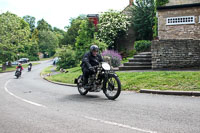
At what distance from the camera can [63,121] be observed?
505 cm

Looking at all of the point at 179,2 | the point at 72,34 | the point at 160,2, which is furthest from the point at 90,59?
the point at 72,34

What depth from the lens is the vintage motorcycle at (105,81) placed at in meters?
7.27

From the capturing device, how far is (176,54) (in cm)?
1411

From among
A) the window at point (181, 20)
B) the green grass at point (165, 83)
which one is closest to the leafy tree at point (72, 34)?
the window at point (181, 20)

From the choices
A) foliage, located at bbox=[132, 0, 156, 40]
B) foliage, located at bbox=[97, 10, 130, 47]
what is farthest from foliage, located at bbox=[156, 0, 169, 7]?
foliage, located at bbox=[97, 10, 130, 47]

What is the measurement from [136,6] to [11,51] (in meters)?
29.5

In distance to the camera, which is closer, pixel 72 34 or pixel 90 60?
pixel 90 60

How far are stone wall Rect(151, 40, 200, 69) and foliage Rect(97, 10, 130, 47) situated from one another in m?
17.2

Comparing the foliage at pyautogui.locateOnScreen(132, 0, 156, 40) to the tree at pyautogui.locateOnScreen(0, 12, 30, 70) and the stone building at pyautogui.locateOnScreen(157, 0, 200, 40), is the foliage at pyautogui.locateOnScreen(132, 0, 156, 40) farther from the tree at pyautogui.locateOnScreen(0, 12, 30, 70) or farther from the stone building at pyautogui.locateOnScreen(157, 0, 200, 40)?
the tree at pyautogui.locateOnScreen(0, 12, 30, 70)

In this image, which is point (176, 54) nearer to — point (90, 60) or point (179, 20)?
point (179, 20)

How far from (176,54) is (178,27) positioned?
6854 mm

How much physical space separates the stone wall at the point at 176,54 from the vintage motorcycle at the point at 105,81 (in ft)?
25.0

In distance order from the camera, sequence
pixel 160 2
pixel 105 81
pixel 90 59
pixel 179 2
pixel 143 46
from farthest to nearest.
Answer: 1. pixel 143 46
2. pixel 160 2
3. pixel 179 2
4. pixel 90 59
5. pixel 105 81

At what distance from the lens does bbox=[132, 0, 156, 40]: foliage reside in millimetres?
30875
